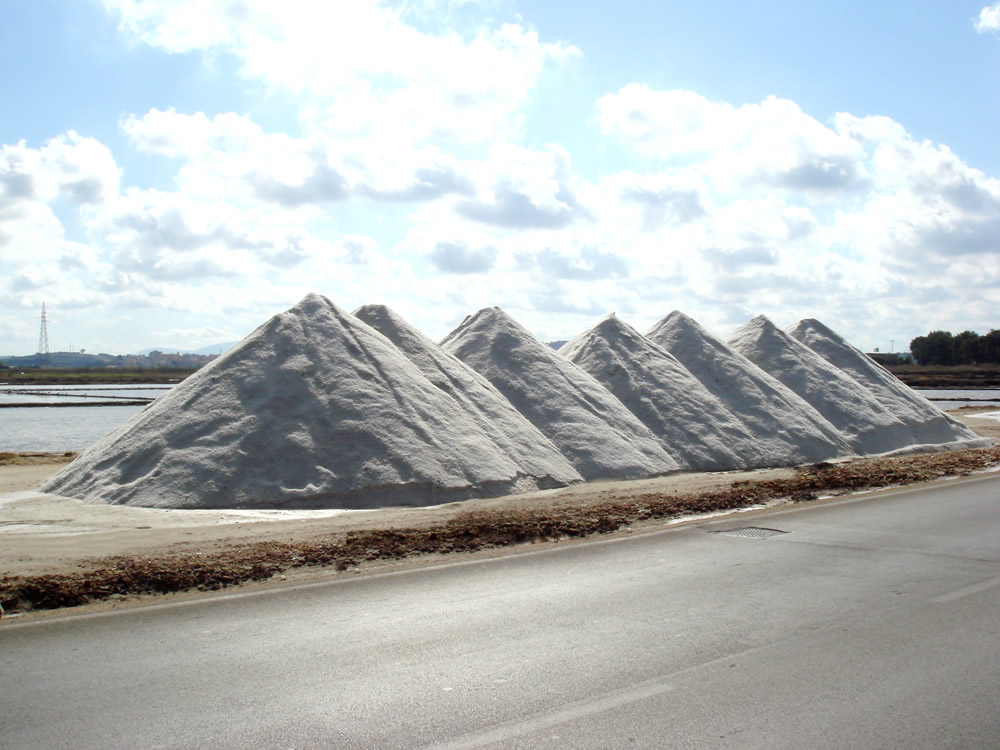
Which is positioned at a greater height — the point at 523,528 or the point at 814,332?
the point at 814,332

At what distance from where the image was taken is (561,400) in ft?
62.3

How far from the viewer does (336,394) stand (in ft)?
48.9

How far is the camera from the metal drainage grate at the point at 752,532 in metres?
9.99

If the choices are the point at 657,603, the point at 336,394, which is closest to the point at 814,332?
the point at 336,394

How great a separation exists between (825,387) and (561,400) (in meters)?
10.6

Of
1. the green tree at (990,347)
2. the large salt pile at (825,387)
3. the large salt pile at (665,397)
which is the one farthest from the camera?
the green tree at (990,347)

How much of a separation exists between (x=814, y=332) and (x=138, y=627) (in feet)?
94.4

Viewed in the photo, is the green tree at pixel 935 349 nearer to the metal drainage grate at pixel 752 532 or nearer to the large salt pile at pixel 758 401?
the large salt pile at pixel 758 401

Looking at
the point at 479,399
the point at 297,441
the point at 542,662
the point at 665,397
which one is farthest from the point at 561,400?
the point at 542,662

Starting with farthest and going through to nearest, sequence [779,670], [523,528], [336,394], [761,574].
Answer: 1. [336,394]
2. [523,528]
3. [761,574]
4. [779,670]

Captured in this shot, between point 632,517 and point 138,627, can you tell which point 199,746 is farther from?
point 632,517

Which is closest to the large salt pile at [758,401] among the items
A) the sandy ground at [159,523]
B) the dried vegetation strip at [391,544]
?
the dried vegetation strip at [391,544]

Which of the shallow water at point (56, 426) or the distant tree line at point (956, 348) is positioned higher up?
the distant tree line at point (956, 348)

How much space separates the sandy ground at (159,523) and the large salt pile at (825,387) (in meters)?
9.99
